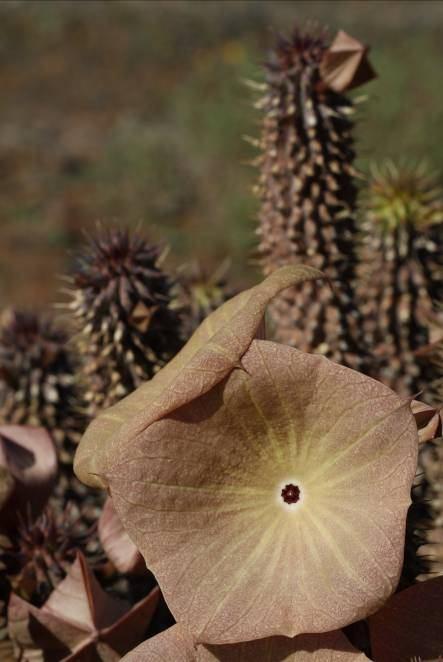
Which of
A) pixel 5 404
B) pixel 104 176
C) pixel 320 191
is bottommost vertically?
pixel 5 404

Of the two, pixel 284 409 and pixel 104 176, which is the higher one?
pixel 104 176

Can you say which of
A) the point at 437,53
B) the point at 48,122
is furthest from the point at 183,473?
the point at 48,122

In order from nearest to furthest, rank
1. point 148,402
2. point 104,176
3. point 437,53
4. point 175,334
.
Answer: point 148,402 < point 175,334 < point 437,53 < point 104,176

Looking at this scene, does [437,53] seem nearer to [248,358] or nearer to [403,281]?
[403,281]

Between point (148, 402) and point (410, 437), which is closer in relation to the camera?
point (410, 437)

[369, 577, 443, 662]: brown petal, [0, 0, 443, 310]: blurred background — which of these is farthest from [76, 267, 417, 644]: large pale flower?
[0, 0, 443, 310]: blurred background

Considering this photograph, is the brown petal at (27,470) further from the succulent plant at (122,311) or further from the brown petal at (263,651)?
the brown petal at (263,651)
